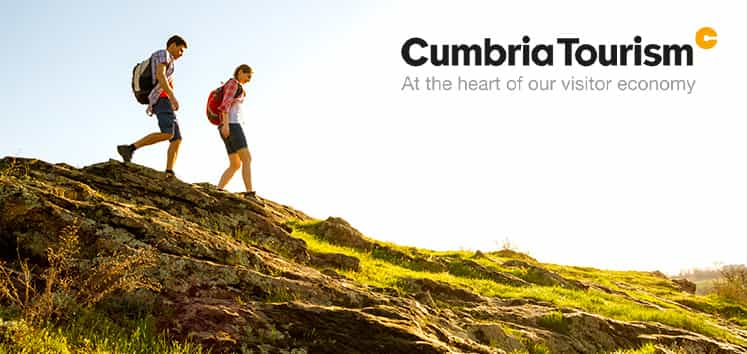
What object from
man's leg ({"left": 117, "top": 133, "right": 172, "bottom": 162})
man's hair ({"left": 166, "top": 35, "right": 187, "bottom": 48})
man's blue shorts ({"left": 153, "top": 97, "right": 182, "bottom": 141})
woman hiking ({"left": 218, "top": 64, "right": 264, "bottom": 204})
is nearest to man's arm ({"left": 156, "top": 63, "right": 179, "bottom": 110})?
man's blue shorts ({"left": 153, "top": 97, "right": 182, "bottom": 141})

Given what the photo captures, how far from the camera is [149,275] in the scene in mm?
7754

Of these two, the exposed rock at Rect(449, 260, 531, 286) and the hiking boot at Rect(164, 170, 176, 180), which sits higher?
the hiking boot at Rect(164, 170, 176, 180)

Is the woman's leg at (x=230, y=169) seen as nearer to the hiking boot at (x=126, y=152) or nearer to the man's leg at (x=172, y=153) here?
the man's leg at (x=172, y=153)

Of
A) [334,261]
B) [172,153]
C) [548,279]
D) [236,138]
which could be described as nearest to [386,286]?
[334,261]

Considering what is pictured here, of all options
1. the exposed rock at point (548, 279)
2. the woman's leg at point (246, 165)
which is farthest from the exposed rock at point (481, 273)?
the woman's leg at point (246, 165)

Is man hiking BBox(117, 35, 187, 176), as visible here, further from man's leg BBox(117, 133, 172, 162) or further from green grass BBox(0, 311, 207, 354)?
green grass BBox(0, 311, 207, 354)

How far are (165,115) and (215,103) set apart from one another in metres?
2.45

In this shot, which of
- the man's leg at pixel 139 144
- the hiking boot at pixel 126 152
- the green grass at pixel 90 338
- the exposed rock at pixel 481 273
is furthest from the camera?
the exposed rock at pixel 481 273

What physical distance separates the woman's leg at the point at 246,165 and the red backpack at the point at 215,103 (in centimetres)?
108

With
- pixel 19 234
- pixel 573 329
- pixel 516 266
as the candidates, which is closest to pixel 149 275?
pixel 19 234

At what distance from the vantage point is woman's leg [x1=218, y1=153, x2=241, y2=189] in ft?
52.1

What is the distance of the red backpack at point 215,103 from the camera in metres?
15.3

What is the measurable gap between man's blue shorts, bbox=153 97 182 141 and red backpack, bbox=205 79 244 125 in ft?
7.25

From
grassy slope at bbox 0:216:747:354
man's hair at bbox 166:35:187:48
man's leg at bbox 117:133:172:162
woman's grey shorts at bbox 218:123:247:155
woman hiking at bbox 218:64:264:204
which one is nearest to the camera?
grassy slope at bbox 0:216:747:354
